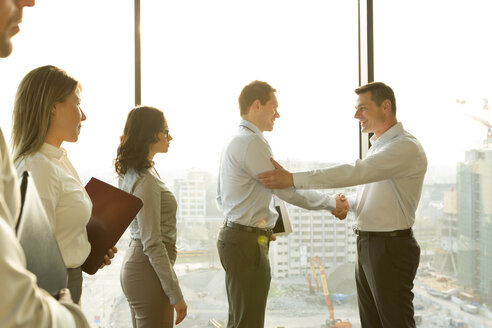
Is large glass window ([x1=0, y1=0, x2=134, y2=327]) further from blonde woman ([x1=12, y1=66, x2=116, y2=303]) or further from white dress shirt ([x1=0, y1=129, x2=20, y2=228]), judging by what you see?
white dress shirt ([x1=0, y1=129, x2=20, y2=228])

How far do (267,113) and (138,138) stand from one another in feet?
2.65

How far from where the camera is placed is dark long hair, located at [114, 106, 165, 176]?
2.14m

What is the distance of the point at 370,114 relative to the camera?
2.65 m

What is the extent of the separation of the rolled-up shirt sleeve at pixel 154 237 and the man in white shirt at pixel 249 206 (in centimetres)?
41

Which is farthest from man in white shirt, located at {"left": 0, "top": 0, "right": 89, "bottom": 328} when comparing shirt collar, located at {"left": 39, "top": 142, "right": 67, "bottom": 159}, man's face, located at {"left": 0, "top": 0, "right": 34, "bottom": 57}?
shirt collar, located at {"left": 39, "top": 142, "right": 67, "bottom": 159}

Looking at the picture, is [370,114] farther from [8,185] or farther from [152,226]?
[8,185]

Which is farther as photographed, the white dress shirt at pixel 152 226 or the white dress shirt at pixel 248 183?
the white dress shirt at pixel 248 183

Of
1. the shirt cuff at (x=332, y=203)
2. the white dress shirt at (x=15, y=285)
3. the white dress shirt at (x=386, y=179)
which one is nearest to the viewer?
the white dress shirt at (x=15, y=285)

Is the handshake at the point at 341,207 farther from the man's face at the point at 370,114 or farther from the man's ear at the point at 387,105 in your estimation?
the man's ear at the point at 387,105

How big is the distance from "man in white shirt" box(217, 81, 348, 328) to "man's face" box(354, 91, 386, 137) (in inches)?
19.5

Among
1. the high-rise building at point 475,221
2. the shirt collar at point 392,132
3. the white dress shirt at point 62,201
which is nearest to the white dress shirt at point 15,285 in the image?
the white dress shirt at point 62,201

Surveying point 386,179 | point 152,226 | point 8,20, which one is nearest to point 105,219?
point 152,226

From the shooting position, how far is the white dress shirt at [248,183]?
2445 millimetres

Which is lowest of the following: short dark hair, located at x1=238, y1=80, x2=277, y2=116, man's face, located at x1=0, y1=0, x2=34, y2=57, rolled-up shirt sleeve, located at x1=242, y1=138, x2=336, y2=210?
rolled-up shirt sleeve, located at x1=242, y1=138, x2=336, y2=210
